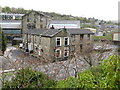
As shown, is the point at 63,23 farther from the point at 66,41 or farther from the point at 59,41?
the point at 59,41

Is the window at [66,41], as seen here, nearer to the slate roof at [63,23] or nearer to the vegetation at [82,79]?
the vegetation at [82,79]

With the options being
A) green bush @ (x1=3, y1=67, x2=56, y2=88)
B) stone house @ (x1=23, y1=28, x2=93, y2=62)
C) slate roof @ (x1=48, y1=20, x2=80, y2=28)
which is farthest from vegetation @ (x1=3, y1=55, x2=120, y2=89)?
slate roof @ (x1=48, y1=20, x2=80, y2=28)

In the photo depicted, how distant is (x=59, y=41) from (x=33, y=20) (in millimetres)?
9082

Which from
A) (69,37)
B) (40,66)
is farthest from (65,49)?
(40,66)

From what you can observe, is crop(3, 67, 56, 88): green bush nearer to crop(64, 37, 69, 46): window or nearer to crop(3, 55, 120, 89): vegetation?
crop(3, 55, 120, 89): vegetation

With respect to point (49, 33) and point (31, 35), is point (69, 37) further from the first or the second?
point (31, 35)

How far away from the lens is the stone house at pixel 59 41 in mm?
9391

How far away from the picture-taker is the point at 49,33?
9.80 meters

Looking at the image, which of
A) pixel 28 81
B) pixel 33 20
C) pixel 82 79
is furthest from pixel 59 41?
pixel 33 20

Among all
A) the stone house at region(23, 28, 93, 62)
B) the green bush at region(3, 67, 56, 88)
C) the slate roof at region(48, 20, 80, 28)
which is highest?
the slate roof at region(48, 20, 80, 28)

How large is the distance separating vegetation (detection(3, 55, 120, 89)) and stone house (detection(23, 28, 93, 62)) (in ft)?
16.0

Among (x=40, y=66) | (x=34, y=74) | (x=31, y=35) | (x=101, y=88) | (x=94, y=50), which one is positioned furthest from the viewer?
(x=31, y=35)

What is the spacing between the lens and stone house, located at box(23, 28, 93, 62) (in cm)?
939

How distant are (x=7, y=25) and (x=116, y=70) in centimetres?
1813
